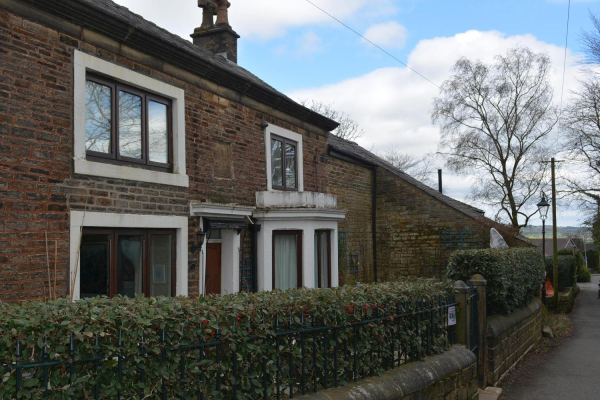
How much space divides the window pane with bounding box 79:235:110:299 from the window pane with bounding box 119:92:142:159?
1.40m

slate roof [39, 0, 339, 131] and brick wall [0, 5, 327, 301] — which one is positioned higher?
slate roof [39, 0, 339, 131]

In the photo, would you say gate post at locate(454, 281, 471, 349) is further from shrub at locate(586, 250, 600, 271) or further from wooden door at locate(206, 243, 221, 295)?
shrub at locate(586, 250, 600, 271)

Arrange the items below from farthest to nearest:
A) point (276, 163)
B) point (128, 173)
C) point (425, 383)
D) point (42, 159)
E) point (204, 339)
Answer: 1. point (276, 163)
2. point (128, 173)
3. point (42, 159)
4. point (425, 383)
5. point (204, 339)

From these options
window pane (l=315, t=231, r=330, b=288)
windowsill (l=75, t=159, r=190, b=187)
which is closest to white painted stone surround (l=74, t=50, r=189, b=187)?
windowsill (l=75, t=159, r=190, b=187)

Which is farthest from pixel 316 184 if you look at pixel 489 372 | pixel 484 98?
pixel 484 98

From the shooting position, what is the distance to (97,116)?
25.3 ft

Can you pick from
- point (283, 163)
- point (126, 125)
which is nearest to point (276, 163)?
point (283, 163)

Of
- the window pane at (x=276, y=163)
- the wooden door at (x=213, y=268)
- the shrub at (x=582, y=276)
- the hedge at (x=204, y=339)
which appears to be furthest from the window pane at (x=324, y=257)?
the shrub at (x=582, y=276)

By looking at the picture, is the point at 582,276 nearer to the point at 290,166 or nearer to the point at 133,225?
the point at 290,166

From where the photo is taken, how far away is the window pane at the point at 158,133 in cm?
876

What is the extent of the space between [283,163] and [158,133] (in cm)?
401

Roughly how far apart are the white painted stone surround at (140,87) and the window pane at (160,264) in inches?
37.6

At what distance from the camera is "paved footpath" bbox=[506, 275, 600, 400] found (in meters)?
8.51

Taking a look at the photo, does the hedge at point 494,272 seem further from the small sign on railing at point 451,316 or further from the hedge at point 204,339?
the hedge at point 204,339
